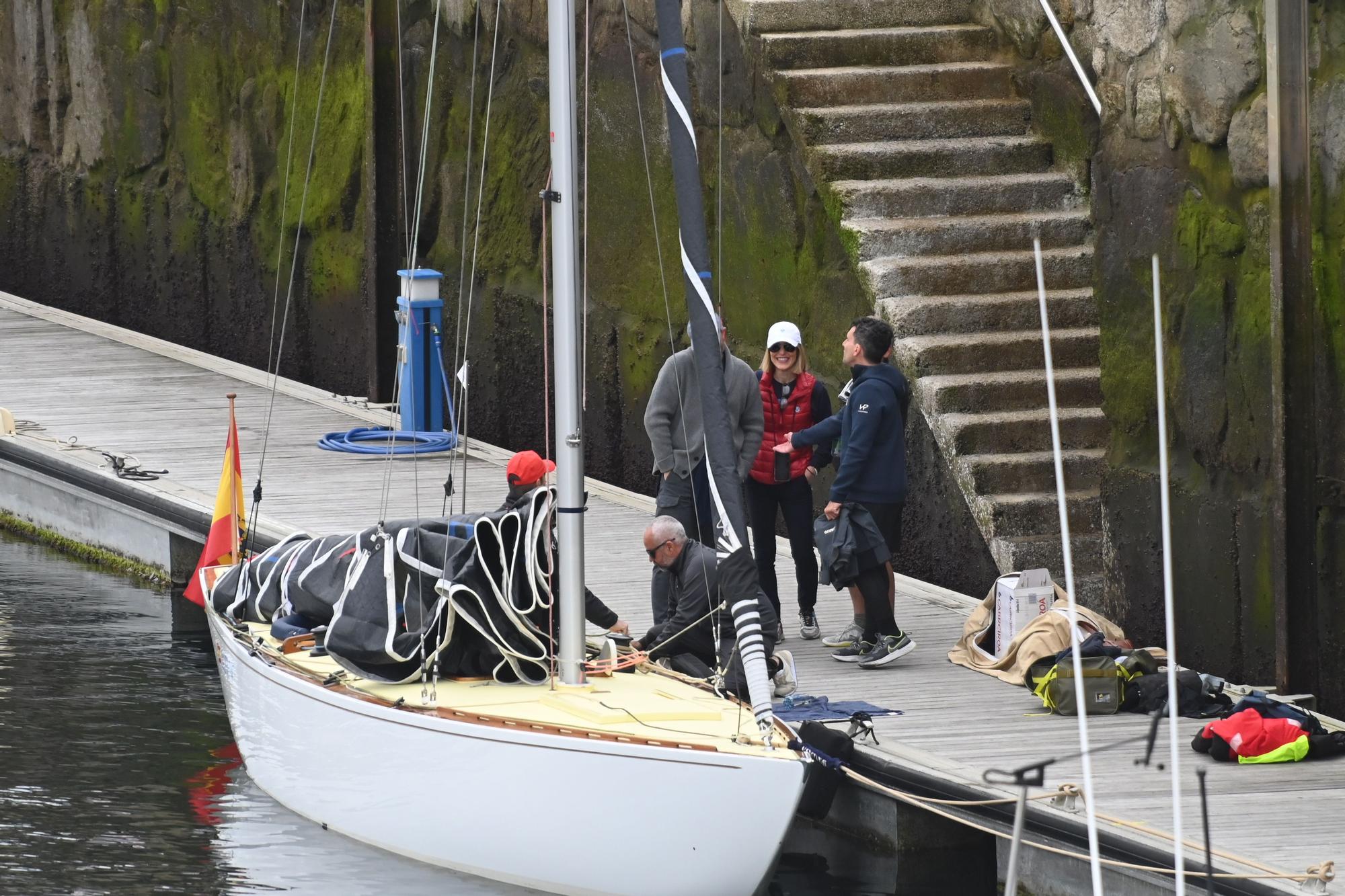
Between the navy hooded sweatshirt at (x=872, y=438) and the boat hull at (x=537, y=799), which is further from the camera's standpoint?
the navy hooded sweatshirt at (x=872, y=438)

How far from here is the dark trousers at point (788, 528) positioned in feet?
31.3

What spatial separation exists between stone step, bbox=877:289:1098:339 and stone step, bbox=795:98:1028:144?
3.82 feet

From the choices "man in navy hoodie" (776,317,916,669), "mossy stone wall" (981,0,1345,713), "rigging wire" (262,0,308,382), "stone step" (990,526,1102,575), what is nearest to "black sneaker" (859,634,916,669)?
"man in navy hoodie" (776,317,916,669)

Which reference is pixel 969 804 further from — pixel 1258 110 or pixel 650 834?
pixel 1258 110

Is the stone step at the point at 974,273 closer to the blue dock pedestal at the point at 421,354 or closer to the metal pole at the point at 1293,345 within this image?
the metal pole at the point at 1293,345

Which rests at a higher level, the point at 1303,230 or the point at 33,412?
the point at 1303,230

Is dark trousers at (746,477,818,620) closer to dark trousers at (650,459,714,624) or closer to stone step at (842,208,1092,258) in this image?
dark trousers at (650,459,714,624)

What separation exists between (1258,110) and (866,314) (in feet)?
11.7

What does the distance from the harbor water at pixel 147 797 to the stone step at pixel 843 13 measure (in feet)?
15.2

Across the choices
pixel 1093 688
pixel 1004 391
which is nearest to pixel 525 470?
pixel 1093 688

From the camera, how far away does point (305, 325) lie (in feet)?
58.4

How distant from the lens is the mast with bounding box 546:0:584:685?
732cm

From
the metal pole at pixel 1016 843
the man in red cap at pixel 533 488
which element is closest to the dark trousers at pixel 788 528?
the man in red cap at pixel 533 488

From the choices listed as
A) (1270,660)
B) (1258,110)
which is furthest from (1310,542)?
(1258,110)
